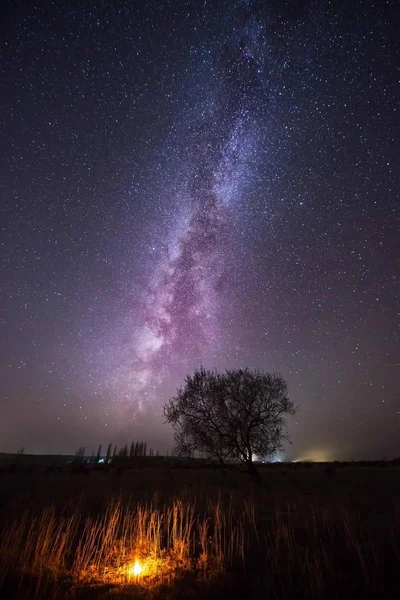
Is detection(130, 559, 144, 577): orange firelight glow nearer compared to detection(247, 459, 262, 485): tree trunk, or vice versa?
detection(130, 559, 144, 577): orange firelight glow

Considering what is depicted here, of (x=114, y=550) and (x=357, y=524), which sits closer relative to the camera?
(x=114, y=550)

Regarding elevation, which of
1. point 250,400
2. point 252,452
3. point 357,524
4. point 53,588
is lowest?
point 53,588

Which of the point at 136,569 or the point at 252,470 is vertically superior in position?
the point at 252,470

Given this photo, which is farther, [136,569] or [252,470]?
[252,470]

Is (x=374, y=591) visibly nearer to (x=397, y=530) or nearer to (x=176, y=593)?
(x=176, y=593)

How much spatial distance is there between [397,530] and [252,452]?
12891mm

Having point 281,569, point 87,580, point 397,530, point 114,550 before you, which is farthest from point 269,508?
point 87,580

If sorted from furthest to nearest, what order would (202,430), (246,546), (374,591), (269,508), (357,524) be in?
(202,430)
(269,508)
(357,524)
(246,546)
(374,591)

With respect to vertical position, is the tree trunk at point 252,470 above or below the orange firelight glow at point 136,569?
above

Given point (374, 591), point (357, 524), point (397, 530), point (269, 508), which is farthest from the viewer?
point (269, 508)

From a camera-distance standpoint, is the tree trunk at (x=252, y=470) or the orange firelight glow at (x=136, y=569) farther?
the tree trunk at (x=252, y=470)

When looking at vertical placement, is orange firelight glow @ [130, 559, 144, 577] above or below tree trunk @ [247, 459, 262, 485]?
below

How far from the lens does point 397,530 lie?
8.93m

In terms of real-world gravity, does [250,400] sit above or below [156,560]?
above
